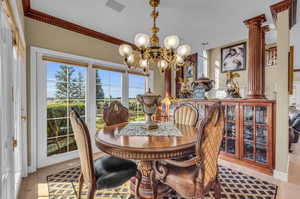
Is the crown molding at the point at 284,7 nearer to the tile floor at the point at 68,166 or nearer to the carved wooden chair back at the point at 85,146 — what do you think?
the tile floor at the point at 68,166

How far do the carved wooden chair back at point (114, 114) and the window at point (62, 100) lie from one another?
973 millimetres

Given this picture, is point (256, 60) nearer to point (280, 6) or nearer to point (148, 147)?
point (280, 6)

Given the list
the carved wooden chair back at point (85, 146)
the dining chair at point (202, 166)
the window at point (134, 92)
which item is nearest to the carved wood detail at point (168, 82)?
the window at point (134, 92)

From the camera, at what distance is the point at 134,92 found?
4.25 meters

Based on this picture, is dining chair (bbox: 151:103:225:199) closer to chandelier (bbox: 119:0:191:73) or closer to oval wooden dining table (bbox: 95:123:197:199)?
oval wooden dining table (bbox: 95:123:197:199)

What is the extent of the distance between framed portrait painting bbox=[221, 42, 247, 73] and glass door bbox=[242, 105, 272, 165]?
A: 223 centimetres

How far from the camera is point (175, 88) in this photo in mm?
5074

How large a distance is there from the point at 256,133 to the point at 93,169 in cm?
264

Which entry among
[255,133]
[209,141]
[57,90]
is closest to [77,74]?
[57,90]

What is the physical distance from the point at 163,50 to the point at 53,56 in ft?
6.65

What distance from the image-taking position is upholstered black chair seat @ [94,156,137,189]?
1.44 meters

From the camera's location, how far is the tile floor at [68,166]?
1.94 metres

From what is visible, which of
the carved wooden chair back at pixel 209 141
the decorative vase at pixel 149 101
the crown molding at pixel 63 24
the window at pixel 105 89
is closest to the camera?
the carved wooden chair back at pixel 209 141

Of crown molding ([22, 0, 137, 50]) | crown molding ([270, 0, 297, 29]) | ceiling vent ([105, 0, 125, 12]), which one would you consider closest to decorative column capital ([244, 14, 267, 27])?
crown molding ([270, 0, 297, 29])
